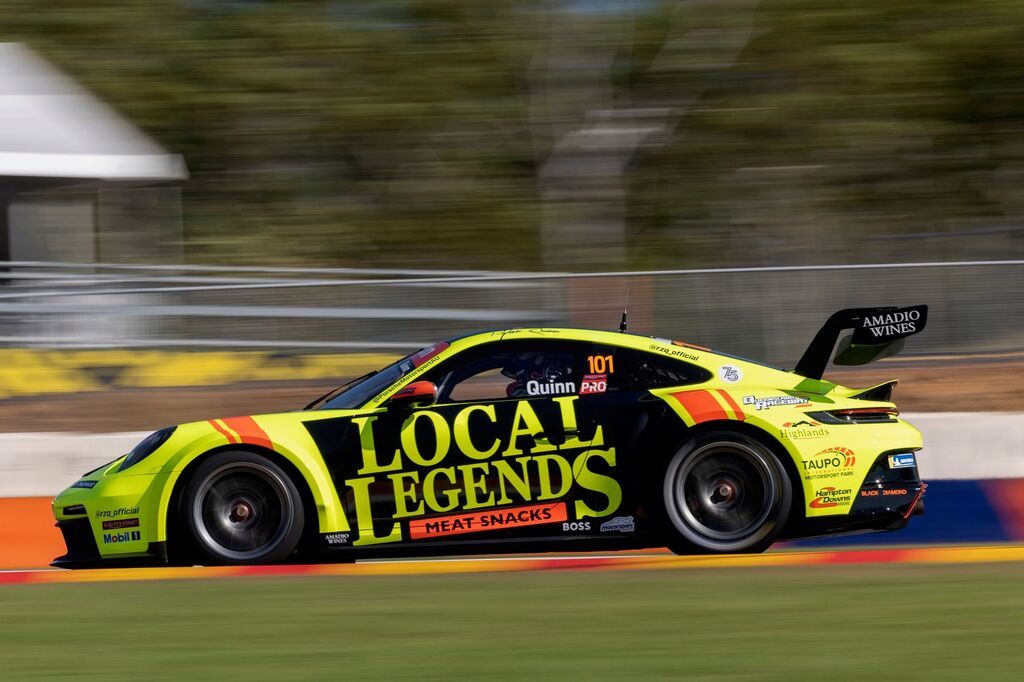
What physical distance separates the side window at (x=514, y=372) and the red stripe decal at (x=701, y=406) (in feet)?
1.79

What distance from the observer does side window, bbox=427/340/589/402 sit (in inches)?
282

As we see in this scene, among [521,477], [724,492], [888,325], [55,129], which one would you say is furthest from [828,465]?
[55,129]

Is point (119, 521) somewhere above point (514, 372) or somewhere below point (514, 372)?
below

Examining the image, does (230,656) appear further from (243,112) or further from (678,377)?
(243,112)

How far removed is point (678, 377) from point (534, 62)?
34.0ft

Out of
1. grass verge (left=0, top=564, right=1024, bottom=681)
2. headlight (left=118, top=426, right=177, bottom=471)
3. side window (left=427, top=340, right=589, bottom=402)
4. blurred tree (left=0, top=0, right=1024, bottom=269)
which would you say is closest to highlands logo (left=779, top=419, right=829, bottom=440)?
grass verge (left=0, top=564, right=1024, bottom=681)

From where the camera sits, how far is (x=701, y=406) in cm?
704

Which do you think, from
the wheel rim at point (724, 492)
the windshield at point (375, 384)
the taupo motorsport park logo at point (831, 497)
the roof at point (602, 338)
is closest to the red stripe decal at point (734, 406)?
the wheel rim at point (724, 492)

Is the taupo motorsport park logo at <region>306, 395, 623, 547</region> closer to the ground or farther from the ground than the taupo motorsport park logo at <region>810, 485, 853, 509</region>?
farther from the ground

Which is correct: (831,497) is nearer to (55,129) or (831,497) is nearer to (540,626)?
(540,626)

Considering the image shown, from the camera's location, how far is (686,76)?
17188mm

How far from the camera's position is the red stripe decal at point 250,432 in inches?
276

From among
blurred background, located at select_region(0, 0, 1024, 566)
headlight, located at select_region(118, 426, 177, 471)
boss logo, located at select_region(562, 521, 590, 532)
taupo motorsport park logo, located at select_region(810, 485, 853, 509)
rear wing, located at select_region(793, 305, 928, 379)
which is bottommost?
boss logo, located at select_region(562, 521, 590, 532)

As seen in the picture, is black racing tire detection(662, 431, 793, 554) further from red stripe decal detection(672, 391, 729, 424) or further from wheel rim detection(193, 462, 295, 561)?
wheel rim detection(193, 462, 295, 561)
